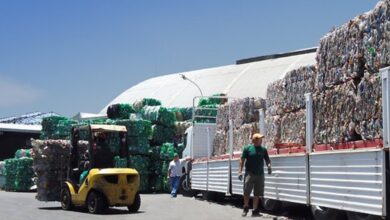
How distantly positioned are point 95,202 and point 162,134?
12764 millimetres

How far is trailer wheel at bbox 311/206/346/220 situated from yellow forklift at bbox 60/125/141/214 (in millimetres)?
5913

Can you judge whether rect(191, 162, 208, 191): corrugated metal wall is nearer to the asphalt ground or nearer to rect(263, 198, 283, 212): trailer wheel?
the asphalt ground

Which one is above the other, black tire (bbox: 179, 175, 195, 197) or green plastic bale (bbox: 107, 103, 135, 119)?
green plastic bale (bbox: 107, 103, 135, 119)

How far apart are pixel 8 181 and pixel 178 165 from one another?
12.3m

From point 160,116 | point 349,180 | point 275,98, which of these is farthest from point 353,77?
point 160,116

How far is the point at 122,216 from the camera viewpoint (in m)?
14.4

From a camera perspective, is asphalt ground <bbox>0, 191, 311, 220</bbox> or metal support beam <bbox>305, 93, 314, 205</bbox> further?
asphalt ground <bbox>0, 191, 311, 220</bbox>

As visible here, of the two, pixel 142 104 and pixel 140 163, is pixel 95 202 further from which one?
pixel 142 104

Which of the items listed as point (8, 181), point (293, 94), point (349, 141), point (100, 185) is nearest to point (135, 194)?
point (100, 185)

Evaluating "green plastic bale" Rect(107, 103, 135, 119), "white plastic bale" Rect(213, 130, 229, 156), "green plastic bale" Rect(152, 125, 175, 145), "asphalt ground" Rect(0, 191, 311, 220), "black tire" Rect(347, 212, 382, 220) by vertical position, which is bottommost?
"asphalt ground" Rect(0, 191, 311, 220)

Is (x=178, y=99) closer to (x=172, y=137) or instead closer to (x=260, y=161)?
(x=172, y=137)

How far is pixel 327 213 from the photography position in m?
10.2

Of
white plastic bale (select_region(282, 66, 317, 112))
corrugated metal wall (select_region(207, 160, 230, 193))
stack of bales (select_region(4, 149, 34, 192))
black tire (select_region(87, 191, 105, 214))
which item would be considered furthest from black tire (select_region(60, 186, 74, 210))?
stack of bales (select_region(4, 149, 34, 192))

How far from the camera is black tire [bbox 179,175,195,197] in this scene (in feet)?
72.6
